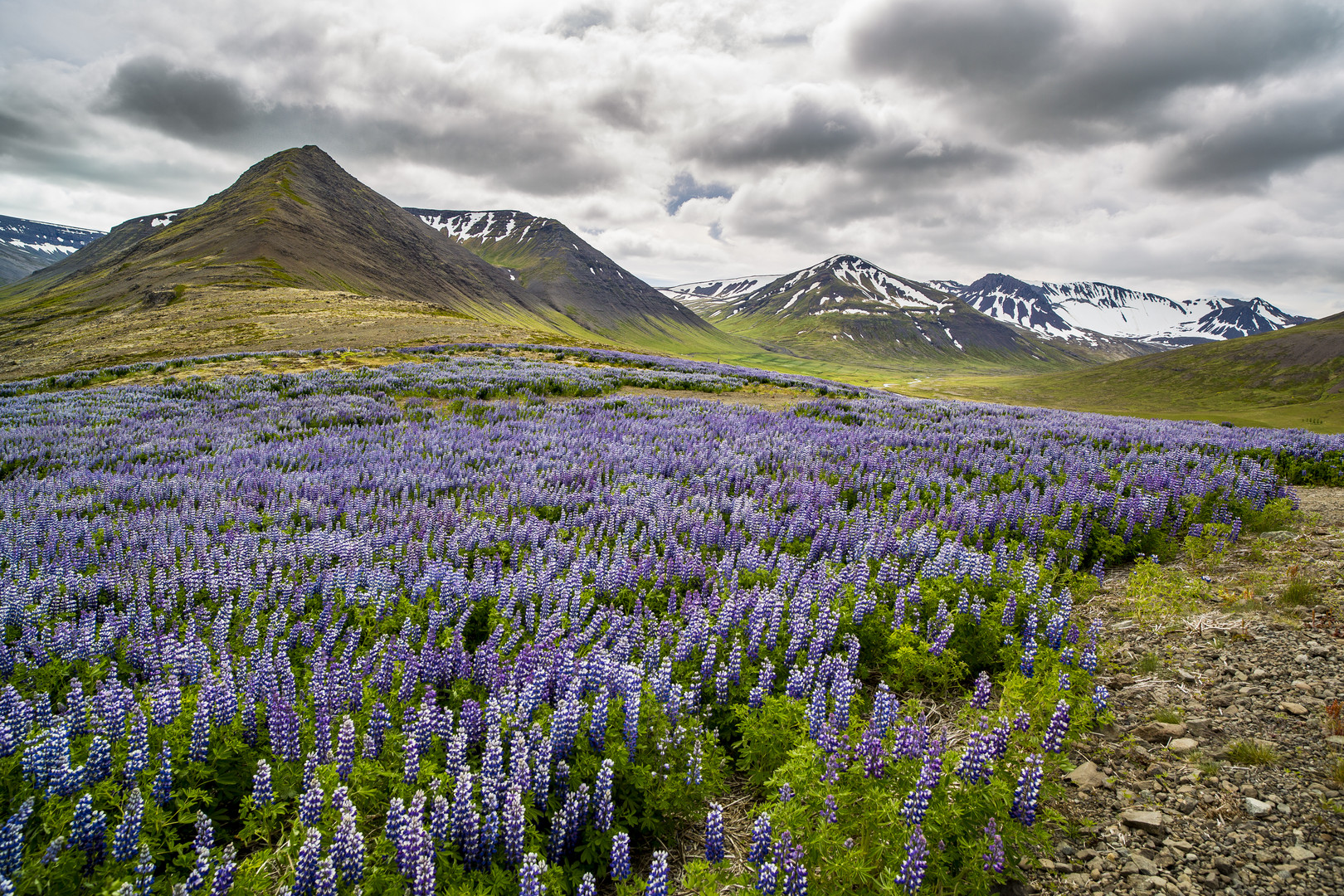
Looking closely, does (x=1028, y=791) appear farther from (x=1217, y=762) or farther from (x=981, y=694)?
(x=1217, y=762)

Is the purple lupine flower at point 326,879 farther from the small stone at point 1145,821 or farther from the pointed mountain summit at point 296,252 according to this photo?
the pointed mountain summit at point 296,252

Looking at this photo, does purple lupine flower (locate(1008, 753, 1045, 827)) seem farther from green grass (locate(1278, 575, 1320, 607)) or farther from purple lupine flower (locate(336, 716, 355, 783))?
green grass (locate(1278, 575, 1320, 607))

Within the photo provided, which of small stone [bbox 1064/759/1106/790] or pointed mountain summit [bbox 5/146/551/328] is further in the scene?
pointed mountain summit [bbox 5/146/551/328]

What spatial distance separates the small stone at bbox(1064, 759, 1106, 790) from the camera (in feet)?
12.9

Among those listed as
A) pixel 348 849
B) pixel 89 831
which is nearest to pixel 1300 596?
pixel 348 849

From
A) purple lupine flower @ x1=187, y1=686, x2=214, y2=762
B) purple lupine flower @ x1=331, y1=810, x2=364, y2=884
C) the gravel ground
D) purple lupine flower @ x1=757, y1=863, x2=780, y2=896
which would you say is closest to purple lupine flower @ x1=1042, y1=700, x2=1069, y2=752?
the gravel ground

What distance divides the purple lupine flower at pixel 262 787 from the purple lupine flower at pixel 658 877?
224 cm

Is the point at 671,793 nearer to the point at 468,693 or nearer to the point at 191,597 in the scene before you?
the point at 468,693

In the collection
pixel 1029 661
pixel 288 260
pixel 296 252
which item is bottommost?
pixel 1029 661

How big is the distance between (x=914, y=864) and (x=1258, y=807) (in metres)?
2.42

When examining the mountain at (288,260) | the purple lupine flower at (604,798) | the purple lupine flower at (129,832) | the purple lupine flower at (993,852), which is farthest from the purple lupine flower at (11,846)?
the mountain at (288,260)

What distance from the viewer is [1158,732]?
4.35 meters

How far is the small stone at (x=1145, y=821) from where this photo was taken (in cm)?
349

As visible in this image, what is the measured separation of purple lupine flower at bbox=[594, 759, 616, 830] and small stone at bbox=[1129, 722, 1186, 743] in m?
4.00
